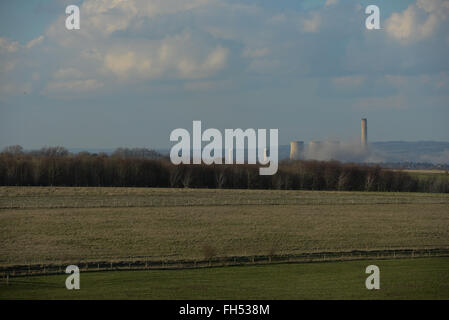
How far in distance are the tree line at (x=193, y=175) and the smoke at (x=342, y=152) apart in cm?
834

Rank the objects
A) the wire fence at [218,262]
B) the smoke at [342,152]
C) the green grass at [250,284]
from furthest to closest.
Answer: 1. the smoke at [342,152]
2. the wire fence at [218,262]
3. the green grass at [250,284]

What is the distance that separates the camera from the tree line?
71312 mm

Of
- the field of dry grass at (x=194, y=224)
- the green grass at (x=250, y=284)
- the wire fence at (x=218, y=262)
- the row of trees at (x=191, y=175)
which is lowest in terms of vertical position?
the green grass at (x=250, y=284)

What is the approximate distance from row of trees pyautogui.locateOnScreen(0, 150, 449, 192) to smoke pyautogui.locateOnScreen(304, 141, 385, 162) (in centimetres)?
906

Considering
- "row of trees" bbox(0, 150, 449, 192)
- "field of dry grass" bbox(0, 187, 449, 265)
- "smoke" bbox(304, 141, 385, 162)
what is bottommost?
"field of dry grass" bbox(0, 187, 449, 265)

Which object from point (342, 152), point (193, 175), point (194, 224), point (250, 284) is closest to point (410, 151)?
point (342, 152)

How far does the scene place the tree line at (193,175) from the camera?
71.3 m

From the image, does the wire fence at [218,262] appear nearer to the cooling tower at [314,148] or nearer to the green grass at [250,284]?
the green grass at [250,284]

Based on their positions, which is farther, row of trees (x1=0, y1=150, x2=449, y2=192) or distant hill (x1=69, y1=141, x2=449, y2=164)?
distant hill (x1=69, y1=141, x2=449, y2=164)

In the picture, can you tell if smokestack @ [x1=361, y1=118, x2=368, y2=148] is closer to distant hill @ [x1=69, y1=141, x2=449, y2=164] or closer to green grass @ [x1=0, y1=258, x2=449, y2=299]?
distant hill @ [x1=69, y1=141, x2=449, y2=164]

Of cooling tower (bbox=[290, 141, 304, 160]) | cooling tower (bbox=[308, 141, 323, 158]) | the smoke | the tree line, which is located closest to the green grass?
the tree line

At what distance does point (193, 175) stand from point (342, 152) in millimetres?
30448

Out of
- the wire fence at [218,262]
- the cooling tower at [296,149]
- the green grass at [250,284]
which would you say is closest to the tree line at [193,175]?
the cooling tower at [296,149]
